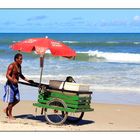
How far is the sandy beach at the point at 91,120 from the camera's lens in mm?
9477

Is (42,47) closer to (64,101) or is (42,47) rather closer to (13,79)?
(13,79)

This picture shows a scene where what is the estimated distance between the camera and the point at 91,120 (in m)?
11.0

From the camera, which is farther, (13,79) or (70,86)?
(13,79)

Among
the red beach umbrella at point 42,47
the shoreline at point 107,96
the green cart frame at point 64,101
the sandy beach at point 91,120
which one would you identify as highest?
the red beach umbrella at point 42,47

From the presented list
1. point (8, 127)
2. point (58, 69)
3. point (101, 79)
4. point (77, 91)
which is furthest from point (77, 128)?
point (58, 69)

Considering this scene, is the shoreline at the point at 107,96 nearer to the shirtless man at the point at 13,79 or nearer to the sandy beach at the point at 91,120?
the sandy beach at the point at 91,120

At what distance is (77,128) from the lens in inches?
382

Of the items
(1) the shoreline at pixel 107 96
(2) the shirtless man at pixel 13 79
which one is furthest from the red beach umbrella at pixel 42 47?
(1) the shoreline at pixel 107 96

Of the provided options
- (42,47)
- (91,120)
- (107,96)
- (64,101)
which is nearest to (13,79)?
(42,47)

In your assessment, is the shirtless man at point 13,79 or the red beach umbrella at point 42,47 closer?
the red beach umbrella at point 42,47

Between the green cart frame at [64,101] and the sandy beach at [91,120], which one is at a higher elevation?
the green cart frame at [64,101]

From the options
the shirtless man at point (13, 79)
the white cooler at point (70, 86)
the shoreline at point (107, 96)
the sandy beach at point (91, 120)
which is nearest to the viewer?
the sandy beach at point (91, 120)

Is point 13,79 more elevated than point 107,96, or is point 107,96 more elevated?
point 13,79

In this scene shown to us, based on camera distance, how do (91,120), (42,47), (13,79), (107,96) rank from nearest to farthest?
(42,47) → (13,79) → (91,120) → (107,96)
